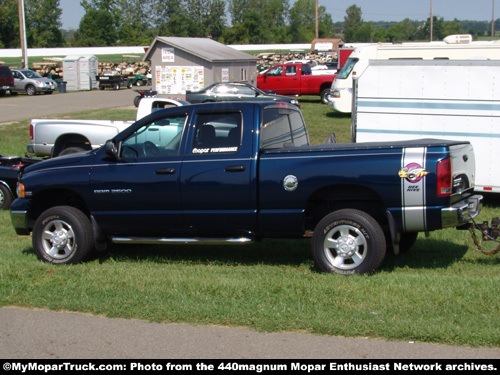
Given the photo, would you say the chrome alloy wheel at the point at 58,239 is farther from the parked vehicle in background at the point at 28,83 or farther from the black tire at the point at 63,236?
the parked vehicle in background at the point at 28,83

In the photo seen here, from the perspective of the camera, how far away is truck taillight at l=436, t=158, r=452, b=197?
654 cm

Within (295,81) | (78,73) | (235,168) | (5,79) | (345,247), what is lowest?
(345,247)

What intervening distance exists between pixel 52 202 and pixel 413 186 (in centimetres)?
435

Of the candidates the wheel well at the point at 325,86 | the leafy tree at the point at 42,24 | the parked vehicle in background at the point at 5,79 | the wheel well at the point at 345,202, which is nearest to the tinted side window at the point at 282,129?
the wheel well at the point at 345,202

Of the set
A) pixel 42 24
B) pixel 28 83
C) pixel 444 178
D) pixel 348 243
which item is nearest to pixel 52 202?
pixel 348 243

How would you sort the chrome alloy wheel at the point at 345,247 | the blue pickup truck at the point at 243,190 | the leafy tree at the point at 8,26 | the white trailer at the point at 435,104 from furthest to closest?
the leafy tree at the point at 8,26
the white trailer at the point at 435,104
the chrome alloy wheel at the point at 345,247
the blue pickup truck at the point at 243,190

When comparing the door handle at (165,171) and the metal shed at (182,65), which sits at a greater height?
the metal shed at (182,65)

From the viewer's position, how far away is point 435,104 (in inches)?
450

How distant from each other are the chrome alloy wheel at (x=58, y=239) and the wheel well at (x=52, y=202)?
35 centimetres

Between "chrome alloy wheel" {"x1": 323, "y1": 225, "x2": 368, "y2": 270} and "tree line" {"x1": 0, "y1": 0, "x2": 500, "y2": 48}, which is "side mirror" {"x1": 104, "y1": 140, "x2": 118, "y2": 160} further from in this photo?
"tree line" {"x1": 0, "y1": 0, "x2": 500, "y2": 48}

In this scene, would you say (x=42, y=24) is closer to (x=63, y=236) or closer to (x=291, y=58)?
(x=291, y=58)

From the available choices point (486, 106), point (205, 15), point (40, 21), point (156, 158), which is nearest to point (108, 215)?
point (156, 158)

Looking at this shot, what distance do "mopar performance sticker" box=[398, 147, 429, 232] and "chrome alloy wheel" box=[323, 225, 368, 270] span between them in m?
0.52

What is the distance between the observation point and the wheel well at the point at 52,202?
816 cm
